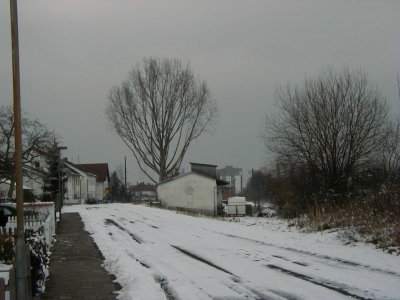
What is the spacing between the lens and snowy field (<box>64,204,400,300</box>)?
9156 mm

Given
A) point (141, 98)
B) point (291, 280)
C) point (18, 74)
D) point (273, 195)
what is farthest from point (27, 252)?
point (141, 98)

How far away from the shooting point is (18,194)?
7.67 m

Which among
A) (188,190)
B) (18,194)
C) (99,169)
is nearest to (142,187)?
(99,169)

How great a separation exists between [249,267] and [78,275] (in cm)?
363

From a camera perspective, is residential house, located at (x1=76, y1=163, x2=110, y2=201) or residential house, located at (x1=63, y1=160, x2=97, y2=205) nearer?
residential house, located at (x1=63, y1=160, x2=97, y2=205)

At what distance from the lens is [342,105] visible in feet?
94.9

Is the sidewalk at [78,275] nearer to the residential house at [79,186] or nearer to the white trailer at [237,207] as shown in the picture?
→ the white trailer at [237,207]

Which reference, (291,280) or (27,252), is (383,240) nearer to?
(291,280)

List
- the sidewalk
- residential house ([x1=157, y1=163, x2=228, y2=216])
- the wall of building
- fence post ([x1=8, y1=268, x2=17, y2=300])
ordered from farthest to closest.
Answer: the wall of building → residential house ([x1=157, y1=163, x2=228, y2=216]) → the sidewalk → fence post ([x1=8, y1=268, x2=17, y2=300])

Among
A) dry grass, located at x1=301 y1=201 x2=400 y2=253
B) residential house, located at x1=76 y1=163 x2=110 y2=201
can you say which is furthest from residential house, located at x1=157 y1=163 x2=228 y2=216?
residential house, located at x1=76 y1=163 x2=110 y2=201

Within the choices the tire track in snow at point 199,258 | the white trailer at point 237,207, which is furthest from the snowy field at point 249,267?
the white trailer at point 237,207

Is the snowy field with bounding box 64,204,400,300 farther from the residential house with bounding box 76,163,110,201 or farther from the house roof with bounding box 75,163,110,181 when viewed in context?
the house roof with bounding box 75,163,110,181

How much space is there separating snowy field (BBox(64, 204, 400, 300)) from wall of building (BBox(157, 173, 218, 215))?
40.4 metres

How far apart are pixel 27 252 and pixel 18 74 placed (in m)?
2.54
